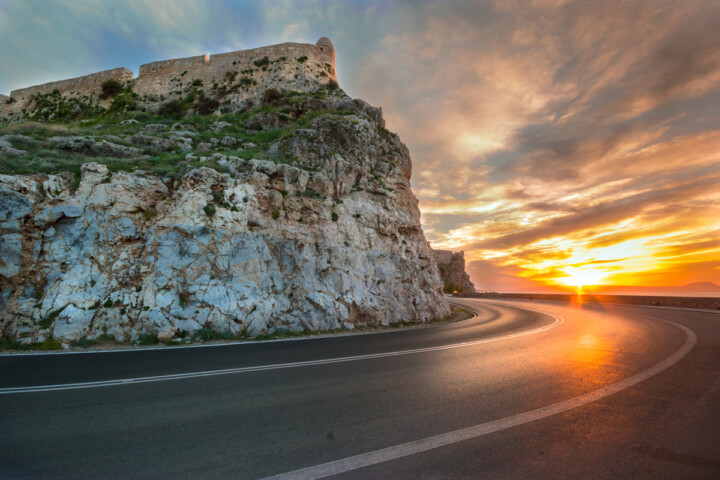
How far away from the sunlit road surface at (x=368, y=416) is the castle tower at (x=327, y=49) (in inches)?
1634

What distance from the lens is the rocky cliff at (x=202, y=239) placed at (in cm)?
1118

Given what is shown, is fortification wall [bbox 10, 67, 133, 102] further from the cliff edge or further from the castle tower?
the cliff edge

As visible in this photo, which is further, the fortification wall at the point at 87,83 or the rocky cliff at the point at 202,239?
the fortification wall at the point at 87,83

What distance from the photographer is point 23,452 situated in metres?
3.24

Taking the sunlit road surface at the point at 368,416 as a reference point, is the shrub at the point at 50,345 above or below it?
below

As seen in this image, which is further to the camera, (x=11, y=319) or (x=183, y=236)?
(x=183, y=236)

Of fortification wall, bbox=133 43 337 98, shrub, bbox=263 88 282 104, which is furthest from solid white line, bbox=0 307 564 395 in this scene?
fortification wall, bbox=133 43 337 98

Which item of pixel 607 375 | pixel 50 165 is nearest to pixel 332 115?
pixel 50 165

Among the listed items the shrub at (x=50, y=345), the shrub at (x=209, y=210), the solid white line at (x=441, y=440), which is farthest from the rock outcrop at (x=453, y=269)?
the solid white line at (x=441, y=440)

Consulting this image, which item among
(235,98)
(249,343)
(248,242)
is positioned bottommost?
(249,343)

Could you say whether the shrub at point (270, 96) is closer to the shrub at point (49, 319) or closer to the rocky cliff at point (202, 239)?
the rocky cliff at point (202, 239)

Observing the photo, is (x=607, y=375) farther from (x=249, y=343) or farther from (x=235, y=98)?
(x=235, y=98)

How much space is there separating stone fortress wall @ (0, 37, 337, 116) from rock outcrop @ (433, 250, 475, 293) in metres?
39.5

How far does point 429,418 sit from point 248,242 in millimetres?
11949
